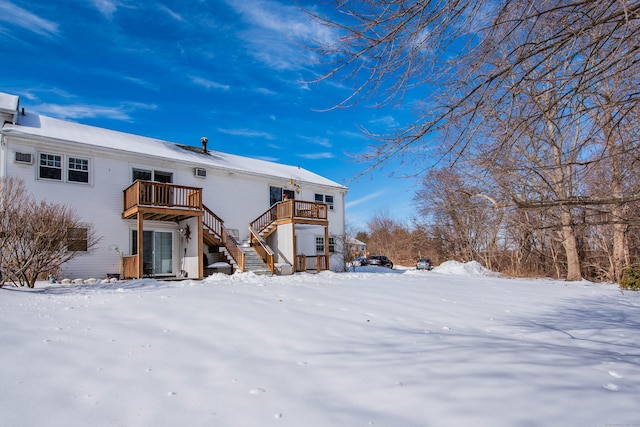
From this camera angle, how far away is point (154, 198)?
12625 mm

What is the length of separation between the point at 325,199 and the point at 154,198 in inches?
419

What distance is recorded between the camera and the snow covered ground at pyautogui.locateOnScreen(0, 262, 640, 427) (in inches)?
91.0

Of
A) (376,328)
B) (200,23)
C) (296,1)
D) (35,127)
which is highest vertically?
(200,23)

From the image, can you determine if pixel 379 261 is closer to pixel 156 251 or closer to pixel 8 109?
pixel 156 251

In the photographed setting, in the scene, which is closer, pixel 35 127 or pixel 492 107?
pixel 492 107

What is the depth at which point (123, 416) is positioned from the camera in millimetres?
2219

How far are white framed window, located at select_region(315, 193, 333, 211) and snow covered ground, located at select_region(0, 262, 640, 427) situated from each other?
50.3ft

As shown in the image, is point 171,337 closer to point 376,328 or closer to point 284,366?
point 284,366

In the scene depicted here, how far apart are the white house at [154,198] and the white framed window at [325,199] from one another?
6.43 feet

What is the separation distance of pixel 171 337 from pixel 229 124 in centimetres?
1749

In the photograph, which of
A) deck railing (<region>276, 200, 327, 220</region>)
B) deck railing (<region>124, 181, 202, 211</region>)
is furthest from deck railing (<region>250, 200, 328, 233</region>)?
deck railing (<region>124, 181, 202, 211</region>)

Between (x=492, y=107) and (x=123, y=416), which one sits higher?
(x=492, y=107)

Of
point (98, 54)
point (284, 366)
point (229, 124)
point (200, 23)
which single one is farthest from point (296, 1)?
point (229, 124)

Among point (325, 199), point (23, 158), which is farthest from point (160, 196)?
point (325, 199)
